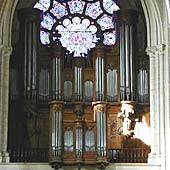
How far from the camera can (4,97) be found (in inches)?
1161

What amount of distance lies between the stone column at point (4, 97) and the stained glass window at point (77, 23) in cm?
264

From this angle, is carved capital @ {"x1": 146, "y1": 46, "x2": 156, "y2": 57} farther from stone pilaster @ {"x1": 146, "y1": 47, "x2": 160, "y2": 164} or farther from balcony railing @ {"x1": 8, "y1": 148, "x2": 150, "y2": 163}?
balcony railing @ {"x1": 8, "y1": 148, "x2": 150, "y2": 163}

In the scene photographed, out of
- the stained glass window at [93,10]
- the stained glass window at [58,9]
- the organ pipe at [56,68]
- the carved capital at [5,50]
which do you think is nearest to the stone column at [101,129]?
the organ pipe at [56,68]

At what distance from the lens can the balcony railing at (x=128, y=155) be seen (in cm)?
2959

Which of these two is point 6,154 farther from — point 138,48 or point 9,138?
point 138,48

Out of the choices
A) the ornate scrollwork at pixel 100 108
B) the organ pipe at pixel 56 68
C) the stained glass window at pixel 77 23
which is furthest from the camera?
the stained glass window at pixel 77 23

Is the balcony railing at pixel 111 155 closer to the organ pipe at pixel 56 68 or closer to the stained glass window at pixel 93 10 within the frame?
the organ pipe at pixel 56 68

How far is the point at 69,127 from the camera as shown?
97.1ft

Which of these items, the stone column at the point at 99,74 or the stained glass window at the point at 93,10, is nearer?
the stone column at the point at 99,74

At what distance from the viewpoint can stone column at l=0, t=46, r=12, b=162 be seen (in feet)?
95.4

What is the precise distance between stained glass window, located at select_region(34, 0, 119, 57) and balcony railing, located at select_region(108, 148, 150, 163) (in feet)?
14.0

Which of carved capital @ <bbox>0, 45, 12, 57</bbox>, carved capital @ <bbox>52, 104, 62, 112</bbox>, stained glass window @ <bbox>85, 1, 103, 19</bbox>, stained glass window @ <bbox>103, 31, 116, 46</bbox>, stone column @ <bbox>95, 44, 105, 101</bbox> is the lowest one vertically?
carved capital @ <bbox>52, 104, 62, 112</bbox>

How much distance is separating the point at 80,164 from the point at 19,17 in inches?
239

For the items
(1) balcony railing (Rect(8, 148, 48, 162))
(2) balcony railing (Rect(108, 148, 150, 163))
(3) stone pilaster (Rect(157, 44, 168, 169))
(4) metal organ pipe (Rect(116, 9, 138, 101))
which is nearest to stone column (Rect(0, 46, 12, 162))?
(1) balcony railing (Rect(8, 148, 48, 162))
